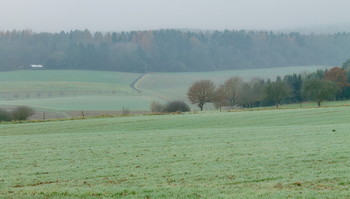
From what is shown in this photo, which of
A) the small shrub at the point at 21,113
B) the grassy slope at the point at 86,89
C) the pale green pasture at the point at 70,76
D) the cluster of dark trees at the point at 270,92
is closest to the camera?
the small shrub at the point at 21,113

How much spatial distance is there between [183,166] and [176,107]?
77.6 meters

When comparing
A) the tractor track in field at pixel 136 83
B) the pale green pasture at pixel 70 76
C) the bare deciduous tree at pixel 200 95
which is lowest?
the bare deciduous tree at pixel 200 95

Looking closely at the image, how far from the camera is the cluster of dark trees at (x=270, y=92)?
102m

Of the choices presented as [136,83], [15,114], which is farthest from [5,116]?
[136,83]

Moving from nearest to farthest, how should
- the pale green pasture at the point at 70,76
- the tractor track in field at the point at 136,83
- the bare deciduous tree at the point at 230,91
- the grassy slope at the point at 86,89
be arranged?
the grassy slope at the point at 86,89
the bare deciduous tree at the point at 230,91
the tractor track in field at the point at 136,83
the pale green pasture at the point at 70,76

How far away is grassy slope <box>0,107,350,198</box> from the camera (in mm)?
15148

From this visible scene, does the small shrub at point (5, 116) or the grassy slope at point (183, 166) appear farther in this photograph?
the small shrub at point (5, 116)

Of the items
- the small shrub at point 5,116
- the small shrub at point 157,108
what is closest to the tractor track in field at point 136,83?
the small shrub at point 157,108

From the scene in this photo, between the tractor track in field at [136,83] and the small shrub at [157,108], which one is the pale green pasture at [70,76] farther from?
the small shrub at [157,108]

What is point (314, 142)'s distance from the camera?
86.0ft

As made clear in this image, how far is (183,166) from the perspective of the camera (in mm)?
19703

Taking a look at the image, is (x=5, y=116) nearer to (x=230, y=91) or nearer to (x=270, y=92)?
(x=230, y=91)

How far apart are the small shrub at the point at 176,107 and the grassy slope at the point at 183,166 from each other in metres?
63.6

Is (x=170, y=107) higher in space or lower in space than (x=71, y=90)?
lower
